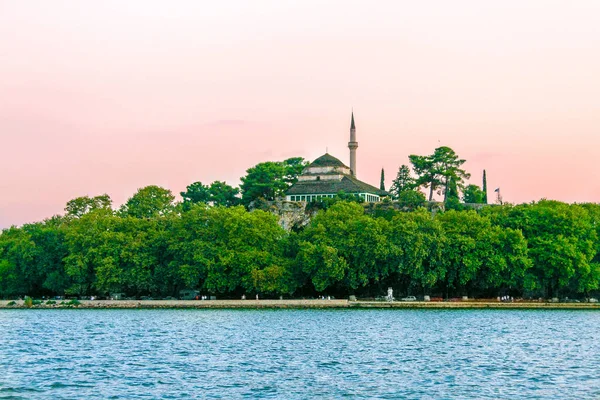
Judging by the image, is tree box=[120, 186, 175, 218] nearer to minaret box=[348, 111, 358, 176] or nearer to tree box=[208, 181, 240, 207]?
tree box=[208, 181, 240, 207]

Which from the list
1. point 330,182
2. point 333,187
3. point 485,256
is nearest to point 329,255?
point 485,256

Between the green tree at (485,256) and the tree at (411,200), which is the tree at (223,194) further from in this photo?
the green tree at (485,256)

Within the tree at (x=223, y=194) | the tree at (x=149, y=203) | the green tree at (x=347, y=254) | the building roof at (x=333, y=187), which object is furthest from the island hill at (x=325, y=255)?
the tree at (x=223, y=194)

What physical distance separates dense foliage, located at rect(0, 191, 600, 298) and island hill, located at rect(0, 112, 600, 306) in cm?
14

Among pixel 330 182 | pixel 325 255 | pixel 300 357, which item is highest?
pixel 330 182

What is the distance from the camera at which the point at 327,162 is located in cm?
11775

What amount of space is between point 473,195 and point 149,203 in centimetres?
4671

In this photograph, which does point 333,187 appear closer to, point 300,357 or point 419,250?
point 419,250

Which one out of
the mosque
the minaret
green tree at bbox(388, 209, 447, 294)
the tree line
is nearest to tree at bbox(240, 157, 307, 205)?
the mosque

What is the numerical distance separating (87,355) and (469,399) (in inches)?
845

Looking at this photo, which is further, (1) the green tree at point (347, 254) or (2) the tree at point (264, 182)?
(2) the tree at point (264, 182)

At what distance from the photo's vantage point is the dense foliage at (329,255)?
284 ft

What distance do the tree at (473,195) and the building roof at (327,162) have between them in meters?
19.6

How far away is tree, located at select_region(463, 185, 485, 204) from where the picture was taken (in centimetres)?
12269
